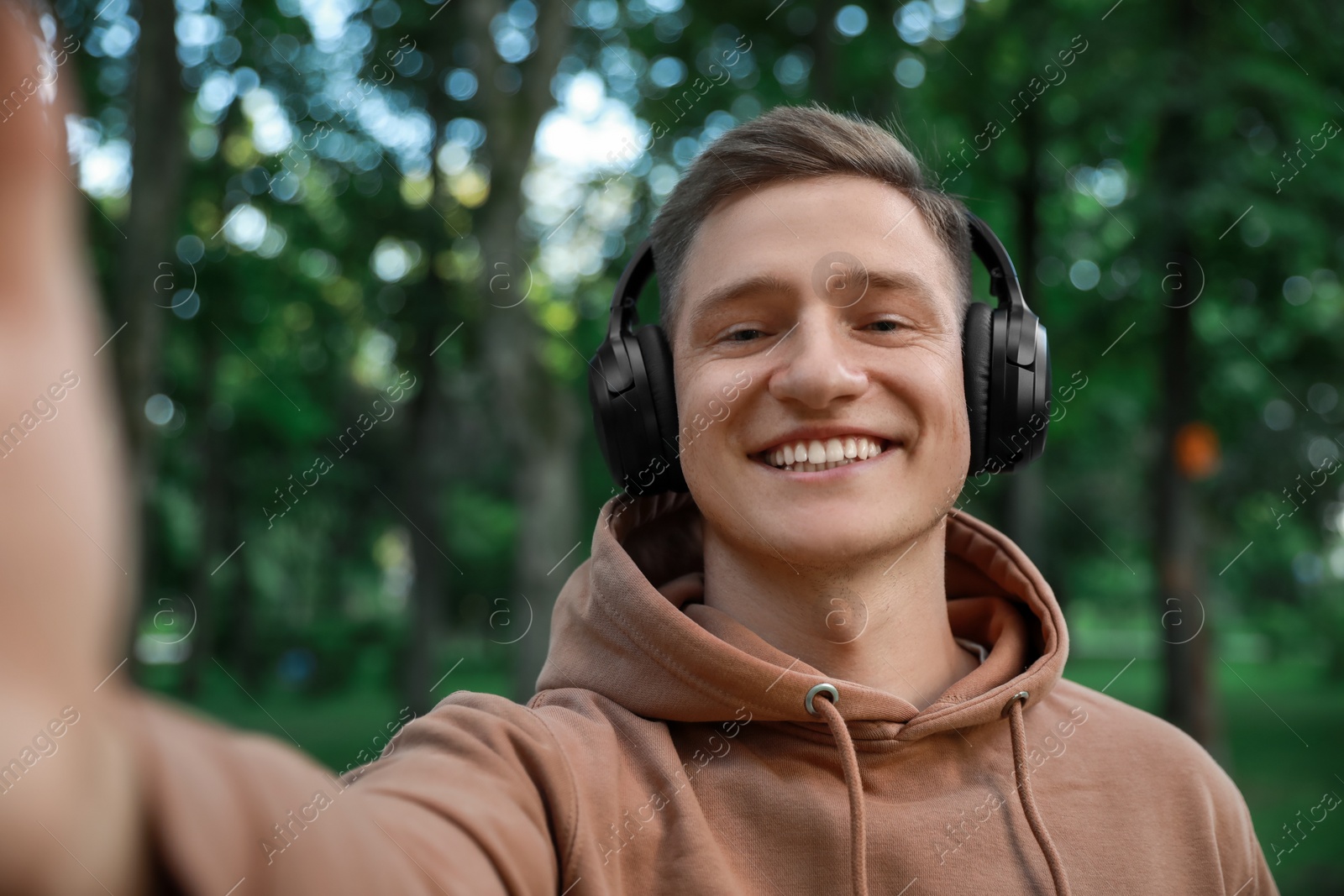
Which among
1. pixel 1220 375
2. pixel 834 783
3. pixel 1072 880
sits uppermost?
pixel 834 783

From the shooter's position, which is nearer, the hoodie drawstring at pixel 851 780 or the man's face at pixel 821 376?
the hoodie drawstring at pixel 851 780

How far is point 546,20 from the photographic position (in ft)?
24.3

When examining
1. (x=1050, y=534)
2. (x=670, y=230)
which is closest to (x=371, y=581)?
(x=1050, y=534)

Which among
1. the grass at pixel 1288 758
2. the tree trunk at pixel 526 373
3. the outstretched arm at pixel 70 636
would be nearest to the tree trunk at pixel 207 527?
the tree trunk at pixel 526 373

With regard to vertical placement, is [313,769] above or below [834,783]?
above

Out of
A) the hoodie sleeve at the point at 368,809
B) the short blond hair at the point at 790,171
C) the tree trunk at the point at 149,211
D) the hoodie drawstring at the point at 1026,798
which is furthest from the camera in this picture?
the tree trunk at the point at 149,211

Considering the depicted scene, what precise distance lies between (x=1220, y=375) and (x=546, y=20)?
625 centimetres

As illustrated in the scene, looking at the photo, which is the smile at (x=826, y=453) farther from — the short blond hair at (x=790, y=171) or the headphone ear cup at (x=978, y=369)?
the short blond hair at (x=790, y=171)

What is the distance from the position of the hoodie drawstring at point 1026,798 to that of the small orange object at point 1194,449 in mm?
6490

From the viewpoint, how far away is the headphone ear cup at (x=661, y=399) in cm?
197

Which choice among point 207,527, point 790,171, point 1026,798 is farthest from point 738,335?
point 207,527

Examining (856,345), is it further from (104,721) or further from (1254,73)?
(1254,73)

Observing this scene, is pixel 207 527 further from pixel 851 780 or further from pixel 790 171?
pixel 851 780

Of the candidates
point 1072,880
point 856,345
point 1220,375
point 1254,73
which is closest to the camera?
point 1072,880
